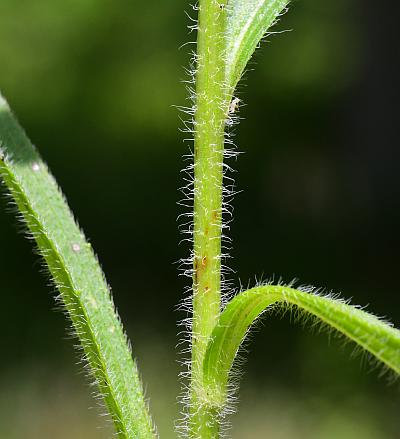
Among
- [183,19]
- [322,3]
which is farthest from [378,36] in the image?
[183,19]

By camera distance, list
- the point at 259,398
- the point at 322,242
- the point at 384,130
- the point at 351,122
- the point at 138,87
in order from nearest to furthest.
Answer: the point at 259,398 → the point at 322,242 → the point at 384,130 → the point at 351,122 → the point at 138,87

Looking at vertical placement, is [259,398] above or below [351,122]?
below

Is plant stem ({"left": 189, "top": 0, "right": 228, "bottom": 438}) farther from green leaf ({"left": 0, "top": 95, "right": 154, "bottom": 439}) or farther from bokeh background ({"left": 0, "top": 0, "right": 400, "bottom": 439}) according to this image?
bokeh background ({"left": 0, "top": 0, "right": 400, "bottom": 439})

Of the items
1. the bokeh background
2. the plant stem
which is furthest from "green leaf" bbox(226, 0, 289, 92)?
the bokeh background

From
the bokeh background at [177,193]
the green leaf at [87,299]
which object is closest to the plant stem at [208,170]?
the green leaf at [87,299]

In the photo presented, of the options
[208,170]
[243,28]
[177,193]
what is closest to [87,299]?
[208,170]

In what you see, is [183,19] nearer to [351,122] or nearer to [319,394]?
[351,122]

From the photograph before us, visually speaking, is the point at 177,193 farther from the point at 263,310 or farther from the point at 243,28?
the point at 263,310

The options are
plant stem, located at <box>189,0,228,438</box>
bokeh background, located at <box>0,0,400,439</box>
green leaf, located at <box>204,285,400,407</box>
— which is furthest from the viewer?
Answer: bokeh background, located at <box>0,0,400,439</box>
